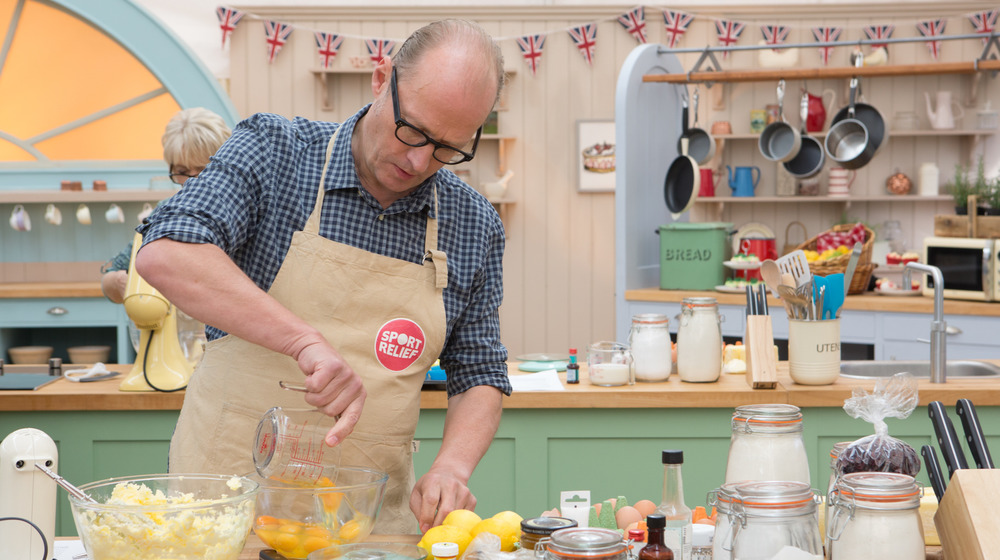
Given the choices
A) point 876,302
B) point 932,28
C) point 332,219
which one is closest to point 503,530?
point 332,219

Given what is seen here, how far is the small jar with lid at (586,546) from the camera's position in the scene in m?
0.93

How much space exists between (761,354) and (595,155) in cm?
Answer: 393

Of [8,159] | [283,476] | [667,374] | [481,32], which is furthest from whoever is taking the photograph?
[8,159]

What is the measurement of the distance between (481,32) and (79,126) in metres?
4.91

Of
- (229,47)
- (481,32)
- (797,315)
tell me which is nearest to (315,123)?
(481,32)

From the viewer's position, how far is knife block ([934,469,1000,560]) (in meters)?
0.98

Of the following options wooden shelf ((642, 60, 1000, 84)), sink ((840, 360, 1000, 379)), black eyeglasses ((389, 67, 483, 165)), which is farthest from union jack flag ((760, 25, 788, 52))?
black eyeglasses ((389, 67, 483, 165))

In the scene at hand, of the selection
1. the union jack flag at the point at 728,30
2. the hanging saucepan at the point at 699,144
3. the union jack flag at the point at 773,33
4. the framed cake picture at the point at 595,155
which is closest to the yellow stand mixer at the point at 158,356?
the hanging saucepan at the point at 699,144

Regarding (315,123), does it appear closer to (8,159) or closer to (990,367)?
(990,367)

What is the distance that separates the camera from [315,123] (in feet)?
5.34

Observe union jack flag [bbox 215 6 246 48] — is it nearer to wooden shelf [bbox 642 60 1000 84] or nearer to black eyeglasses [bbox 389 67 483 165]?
wooden shelf [bbox 642 60 1000 84]

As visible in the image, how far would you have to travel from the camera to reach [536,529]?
1.13m

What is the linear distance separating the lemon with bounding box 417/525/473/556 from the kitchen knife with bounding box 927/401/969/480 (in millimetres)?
604

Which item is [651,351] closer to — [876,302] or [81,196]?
[876,302]
